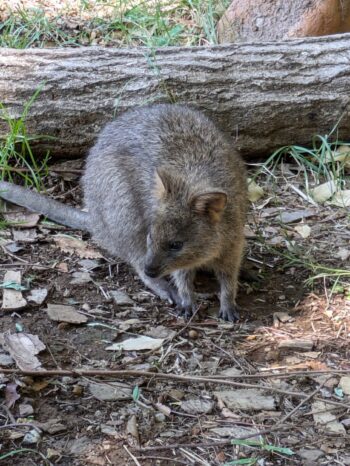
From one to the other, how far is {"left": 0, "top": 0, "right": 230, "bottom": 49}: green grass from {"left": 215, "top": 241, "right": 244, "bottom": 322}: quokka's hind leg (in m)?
3.28

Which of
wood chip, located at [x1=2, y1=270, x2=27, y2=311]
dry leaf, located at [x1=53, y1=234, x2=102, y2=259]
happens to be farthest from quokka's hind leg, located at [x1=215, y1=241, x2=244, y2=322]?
wood chip, located at [x1=2, y1=270, x2=27, y2=311]

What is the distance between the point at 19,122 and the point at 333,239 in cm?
262

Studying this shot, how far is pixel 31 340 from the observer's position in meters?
4.13

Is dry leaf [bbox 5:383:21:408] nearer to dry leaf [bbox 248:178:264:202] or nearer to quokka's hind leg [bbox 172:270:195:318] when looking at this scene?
quokka's hind leg [bbox 172:270:195:318]

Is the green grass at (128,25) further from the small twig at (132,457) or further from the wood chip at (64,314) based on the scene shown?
the small twig at (132,457)

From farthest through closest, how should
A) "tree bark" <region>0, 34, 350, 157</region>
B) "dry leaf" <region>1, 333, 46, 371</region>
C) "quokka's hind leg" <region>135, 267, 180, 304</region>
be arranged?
"tree bark" <region>0, 34, 350, 157</region> < "quokka's hind leg" <region>135, 267, 180, 304</region> < "dry leaf" <region>1, 333, 46, 371</region>

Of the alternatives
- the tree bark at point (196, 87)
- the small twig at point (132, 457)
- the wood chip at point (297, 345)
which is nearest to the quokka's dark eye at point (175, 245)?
the wood chip at point (297, 345)

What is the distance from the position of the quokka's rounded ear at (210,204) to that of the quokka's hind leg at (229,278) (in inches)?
14.1

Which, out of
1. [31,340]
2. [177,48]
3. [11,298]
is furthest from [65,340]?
[177,48]

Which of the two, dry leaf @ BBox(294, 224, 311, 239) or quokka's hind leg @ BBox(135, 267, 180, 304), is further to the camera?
dry leaf @ BBox(294, 224, 311, 239)

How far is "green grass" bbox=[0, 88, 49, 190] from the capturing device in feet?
19.1

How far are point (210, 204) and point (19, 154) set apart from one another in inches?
85.9

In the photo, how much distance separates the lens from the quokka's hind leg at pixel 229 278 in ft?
15.4

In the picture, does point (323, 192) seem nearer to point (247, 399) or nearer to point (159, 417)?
point (247, 399)
